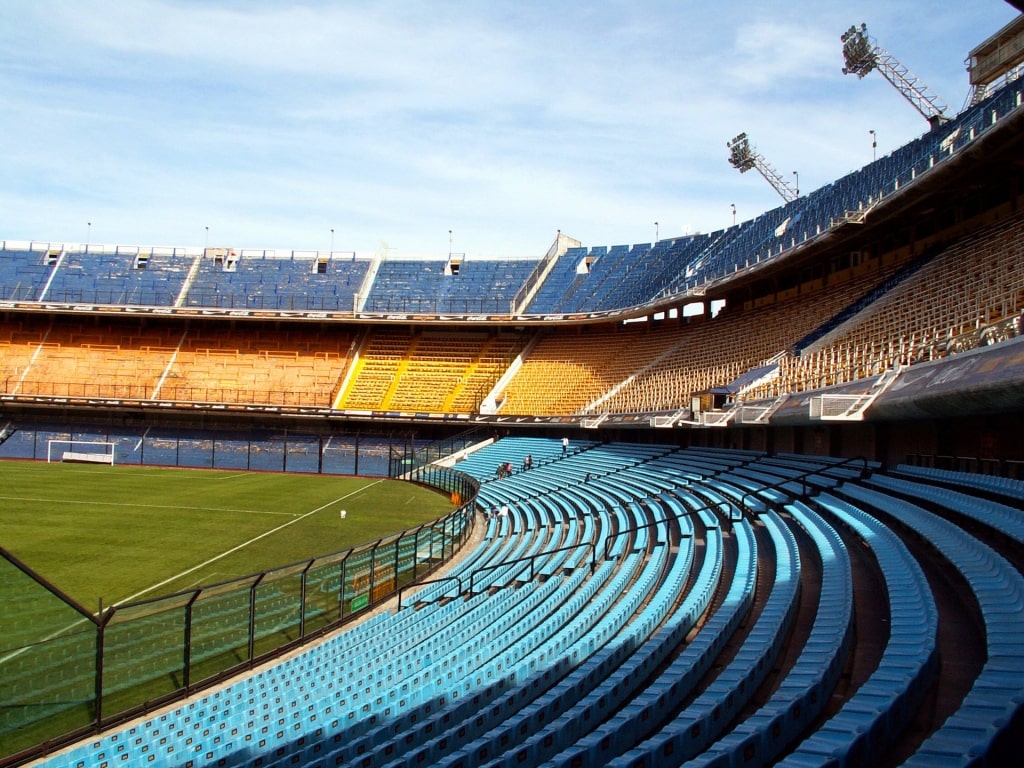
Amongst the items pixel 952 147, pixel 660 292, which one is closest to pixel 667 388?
pixel 660 292

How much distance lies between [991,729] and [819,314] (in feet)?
76.1

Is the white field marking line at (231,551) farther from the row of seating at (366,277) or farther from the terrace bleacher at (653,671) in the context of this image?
the row of seating at (366,277)

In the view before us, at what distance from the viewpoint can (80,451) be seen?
41094 millimetres

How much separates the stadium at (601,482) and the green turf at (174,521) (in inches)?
59.1

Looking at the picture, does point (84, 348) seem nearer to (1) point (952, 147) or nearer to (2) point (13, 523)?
(2) point (13, 523)

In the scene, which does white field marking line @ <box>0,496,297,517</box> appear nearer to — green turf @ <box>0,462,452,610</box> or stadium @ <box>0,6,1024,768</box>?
green turf @ <box>0,462,452,610</box>

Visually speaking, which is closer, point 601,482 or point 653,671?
point 653,671

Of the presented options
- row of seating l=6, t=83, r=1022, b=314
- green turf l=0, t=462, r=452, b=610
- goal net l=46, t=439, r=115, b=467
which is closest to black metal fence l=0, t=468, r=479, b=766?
green turf l=0, t=462, r=452, b=610

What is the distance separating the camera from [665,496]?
1862 centimetres

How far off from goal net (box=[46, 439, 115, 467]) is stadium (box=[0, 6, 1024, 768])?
0.90 feet

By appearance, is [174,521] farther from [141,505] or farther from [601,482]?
[601,482]

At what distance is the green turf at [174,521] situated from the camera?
53.6ft

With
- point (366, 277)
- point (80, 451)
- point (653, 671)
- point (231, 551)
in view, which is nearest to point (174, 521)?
point (231, 551)

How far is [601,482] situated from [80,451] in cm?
2859
